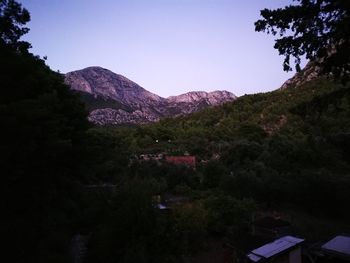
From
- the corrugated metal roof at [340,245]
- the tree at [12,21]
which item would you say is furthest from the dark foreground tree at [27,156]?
the corrugated metal roof at [340,245]

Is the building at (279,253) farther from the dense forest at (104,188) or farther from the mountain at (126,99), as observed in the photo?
the mountain at (126,99)

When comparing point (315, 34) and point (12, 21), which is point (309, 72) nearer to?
point (315, 34)

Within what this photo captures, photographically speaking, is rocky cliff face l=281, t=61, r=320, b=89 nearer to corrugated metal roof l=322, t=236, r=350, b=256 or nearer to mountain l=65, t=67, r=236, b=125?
corrugated metal roof l=322, t=236, r=350, b=256

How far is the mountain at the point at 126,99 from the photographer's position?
111m

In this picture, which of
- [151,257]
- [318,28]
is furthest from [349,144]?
[318,28]

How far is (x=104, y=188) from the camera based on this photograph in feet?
83.9

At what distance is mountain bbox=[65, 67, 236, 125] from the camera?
111 m

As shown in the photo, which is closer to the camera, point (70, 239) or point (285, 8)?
point (285, 8)

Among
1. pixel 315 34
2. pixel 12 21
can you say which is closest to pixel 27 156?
pixel 12 21

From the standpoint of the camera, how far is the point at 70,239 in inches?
741

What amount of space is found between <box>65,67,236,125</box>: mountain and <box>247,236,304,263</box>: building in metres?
84.5

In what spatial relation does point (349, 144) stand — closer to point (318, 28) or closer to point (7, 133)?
point (318, 28)

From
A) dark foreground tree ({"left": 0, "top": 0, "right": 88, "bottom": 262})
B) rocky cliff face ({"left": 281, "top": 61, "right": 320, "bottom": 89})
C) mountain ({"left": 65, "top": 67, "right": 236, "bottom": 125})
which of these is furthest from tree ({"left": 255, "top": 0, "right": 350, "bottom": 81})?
mountain ({"left": 65, "top": 67, "right": 236, "bottom": 125})

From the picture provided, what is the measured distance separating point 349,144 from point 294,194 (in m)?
6.63
